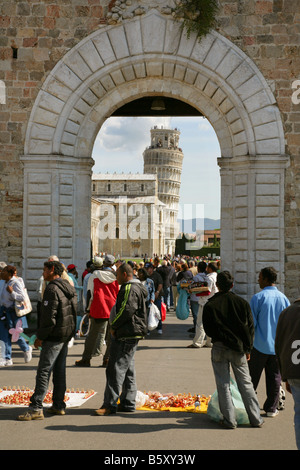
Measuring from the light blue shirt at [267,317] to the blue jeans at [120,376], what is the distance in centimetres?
132

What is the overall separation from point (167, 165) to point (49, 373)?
376 feet

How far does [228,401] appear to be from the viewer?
19.0 feet

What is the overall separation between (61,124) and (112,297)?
4915mm

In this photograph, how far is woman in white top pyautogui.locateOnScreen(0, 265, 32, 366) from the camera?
8820 mm

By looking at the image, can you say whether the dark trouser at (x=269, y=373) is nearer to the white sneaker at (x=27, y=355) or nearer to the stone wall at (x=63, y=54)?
the white sneaker at (x=27, y=355)

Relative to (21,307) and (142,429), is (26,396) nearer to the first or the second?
(142,429)

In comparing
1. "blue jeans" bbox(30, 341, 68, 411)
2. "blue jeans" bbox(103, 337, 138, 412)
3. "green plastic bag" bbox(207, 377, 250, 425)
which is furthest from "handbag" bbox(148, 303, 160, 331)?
"green plastic bag" bbox(207, 377, 250, 425)

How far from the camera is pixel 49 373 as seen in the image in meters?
6.09

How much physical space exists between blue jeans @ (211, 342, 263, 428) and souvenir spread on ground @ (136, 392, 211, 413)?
0.69m

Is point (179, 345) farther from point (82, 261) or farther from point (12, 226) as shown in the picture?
point (12, 226)

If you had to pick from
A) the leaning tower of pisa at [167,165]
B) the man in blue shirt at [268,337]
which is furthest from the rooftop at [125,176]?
the man in blue shirt at [268,337]

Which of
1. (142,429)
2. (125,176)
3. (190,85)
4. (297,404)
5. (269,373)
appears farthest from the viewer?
(125,176)

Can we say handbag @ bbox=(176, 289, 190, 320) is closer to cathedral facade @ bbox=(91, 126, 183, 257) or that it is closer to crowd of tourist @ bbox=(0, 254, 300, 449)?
crowd of tourist @ bbox=(0, 254, 300, 449)

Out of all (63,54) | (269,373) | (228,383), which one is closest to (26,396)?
(228,383)
